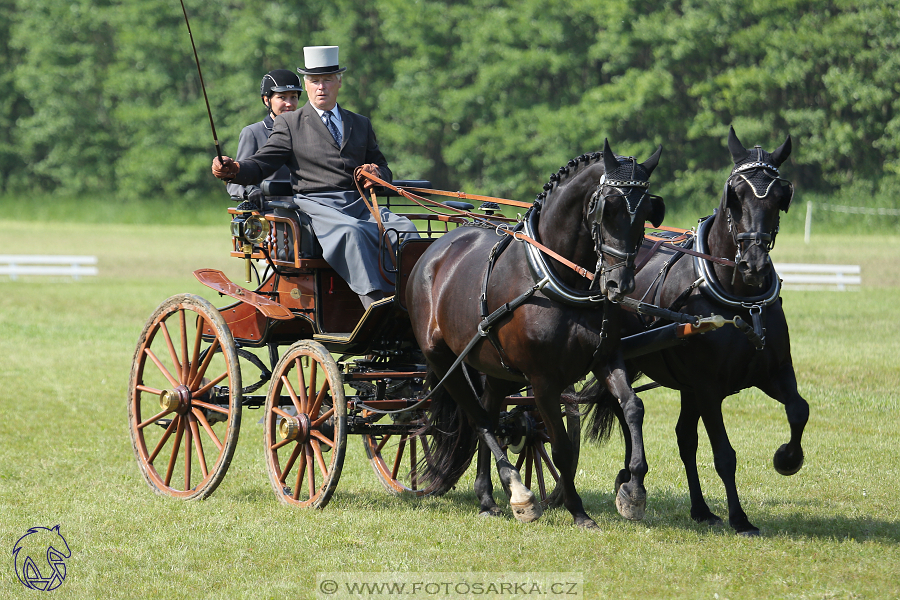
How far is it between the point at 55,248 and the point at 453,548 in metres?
24.5

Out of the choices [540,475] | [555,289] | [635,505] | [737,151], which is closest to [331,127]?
[555,289]

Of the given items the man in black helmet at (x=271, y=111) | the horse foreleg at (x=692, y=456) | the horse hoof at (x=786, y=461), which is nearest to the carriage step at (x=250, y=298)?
the man in black helmet at (x=271, y=111)

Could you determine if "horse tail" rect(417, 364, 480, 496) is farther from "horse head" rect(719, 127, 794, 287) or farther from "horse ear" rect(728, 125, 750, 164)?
"horse ear" rect(728, 125, 750, 164)

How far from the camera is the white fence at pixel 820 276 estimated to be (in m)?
19.4

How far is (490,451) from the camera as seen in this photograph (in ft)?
21.3

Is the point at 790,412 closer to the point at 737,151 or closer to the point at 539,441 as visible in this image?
the point at 737,151

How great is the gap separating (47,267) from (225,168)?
58.6ft

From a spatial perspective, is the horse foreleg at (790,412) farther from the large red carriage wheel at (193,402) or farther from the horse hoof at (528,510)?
the large red carriage wheel at (193,402)

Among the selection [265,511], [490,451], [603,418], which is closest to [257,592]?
[265,511]

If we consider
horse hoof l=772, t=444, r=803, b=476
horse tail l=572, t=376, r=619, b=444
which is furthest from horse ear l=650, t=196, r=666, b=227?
horse tail l=572, t=376, r=619, b=444

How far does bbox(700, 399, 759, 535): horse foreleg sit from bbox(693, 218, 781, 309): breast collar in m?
0.51

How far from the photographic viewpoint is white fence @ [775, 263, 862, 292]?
19.4 meters

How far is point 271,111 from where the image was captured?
28.9ft

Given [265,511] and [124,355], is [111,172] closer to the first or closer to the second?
[124,355]
